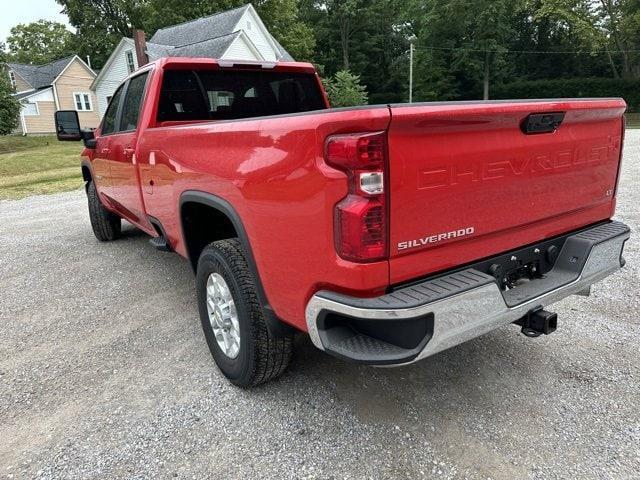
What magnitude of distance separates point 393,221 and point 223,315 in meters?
1.37

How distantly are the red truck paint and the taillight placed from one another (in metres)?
0.03

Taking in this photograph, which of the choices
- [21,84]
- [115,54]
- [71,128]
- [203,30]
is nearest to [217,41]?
[203,30]

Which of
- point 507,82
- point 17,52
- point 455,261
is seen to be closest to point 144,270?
point 455,261

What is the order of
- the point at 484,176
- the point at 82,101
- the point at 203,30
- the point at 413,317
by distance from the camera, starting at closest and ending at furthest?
the point at 413,317 → the point at 484,176 → the point at 203,30 → the point at 82,101

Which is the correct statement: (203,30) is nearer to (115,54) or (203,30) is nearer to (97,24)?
(115,54)

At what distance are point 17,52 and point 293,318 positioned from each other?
88528mm

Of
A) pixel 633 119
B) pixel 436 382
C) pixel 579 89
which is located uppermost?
pixel 579 89

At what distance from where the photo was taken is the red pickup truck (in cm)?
187

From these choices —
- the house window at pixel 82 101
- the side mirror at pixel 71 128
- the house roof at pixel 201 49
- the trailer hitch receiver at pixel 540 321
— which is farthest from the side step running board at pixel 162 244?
the house window at pixel 82 101

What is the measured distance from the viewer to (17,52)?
2862 inches

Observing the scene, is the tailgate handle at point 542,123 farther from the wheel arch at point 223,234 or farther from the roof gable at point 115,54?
the roof gable at point 115,54

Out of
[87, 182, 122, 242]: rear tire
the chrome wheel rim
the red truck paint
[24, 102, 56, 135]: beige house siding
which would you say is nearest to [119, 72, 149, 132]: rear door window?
the red truck paint

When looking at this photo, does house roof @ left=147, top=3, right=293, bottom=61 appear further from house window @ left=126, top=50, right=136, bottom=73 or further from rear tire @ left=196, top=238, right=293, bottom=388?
rear tire @ left=196, top=238, right=293, bottom=388

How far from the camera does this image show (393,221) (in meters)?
1.90
